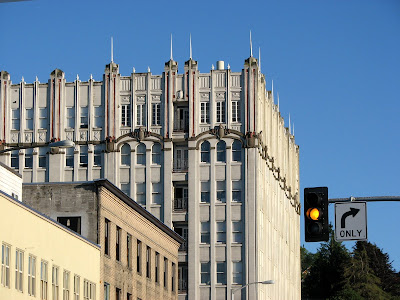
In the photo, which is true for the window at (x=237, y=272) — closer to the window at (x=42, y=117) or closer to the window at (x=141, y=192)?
the window at (x=141, y=192)

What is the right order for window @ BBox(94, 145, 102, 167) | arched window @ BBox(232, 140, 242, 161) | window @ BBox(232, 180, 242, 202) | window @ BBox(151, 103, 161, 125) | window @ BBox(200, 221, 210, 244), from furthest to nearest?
window @ BBox(94, 145, 102, 167), window @ BBox(151, 103, 161, 125), arched window @ BBox(232, 140, 242, 161), window @ BBox(232, 180, 242, 202), window @ BBox(200, 221, 210, 244)

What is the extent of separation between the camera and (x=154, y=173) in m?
107

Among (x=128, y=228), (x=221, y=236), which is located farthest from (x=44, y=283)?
(x=221, y=236)

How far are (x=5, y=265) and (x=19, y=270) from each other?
1.62 metres

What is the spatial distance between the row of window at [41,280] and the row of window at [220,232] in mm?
39897

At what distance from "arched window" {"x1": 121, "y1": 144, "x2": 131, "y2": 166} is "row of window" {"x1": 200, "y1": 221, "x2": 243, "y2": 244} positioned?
29.5 feet

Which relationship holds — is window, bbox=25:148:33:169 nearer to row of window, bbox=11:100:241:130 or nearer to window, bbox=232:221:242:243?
row of window, bbox=11:100:241:130

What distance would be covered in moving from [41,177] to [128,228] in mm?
39204

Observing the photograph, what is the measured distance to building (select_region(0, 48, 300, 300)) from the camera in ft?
341

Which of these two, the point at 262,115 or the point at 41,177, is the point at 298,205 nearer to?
the point at 262,115

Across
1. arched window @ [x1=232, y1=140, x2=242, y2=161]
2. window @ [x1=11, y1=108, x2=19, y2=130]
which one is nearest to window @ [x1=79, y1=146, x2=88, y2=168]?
window @ [x1=11, y1=108, x2=19, y2=130]

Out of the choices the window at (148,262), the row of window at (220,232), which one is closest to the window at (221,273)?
the row of window at (220,232)

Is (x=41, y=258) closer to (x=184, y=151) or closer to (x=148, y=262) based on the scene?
(x=148, y=262)

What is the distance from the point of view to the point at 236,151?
10606 cm
